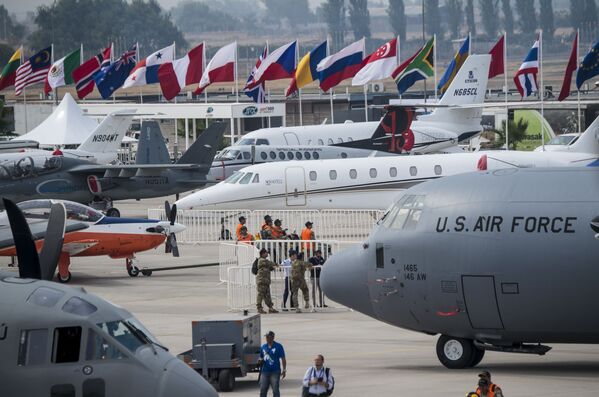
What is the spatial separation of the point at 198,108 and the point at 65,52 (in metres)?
9.97

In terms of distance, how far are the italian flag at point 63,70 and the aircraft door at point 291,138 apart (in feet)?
66.0

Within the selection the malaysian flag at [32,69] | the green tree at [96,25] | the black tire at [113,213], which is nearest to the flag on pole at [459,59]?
the green tree at [96,25]

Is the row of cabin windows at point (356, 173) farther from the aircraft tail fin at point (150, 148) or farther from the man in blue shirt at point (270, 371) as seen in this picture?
the man in blue shirt at point (270, 371)

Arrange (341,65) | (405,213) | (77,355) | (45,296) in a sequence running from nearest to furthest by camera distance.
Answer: (77,355) → (45,296) → (405,213) → (341,65)

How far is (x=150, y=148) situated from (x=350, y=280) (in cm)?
3176

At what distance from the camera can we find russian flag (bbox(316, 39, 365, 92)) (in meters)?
67.4

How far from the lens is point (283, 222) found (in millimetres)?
41656

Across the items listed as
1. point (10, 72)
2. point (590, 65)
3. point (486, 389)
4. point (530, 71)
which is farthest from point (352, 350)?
point (10, 72)

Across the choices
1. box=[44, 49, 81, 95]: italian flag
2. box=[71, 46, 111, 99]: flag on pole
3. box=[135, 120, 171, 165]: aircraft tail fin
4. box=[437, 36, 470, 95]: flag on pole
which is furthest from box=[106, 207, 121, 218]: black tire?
box=[437, 36, 470, 95]: flag on pole

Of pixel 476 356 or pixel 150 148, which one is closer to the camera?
pixel 476 356

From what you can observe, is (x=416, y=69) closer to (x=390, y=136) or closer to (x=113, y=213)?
(x=390, y=136)

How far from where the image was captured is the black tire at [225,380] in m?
20.3

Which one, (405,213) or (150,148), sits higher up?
(150,148)

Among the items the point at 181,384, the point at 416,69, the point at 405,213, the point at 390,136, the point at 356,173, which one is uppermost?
the point at 416,69
